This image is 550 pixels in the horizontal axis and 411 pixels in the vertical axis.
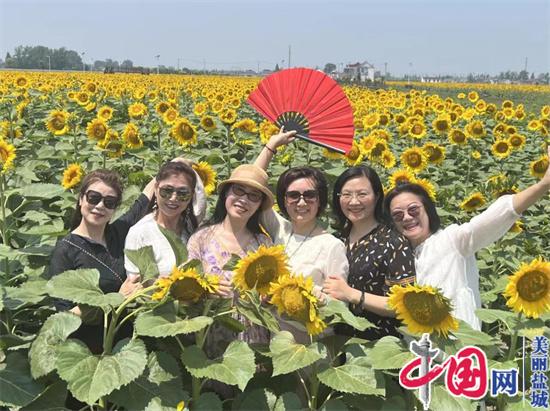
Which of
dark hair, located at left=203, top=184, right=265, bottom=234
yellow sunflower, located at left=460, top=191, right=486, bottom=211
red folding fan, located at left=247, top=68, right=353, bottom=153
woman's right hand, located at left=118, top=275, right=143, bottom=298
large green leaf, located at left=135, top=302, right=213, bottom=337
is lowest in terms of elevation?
large green leaf, located at left=135, top=302, right=213, bottom=337

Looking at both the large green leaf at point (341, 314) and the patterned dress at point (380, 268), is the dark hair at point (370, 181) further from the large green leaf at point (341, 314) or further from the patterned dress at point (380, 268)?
the large green leaf at point (341, 314)

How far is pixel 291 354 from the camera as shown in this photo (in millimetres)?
2074

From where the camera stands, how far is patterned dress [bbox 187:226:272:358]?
254 centimetres

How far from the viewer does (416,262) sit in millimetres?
2746

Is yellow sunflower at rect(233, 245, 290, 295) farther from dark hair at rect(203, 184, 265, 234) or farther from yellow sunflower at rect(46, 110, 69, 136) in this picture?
yellow sunflower at rect(46, 110, 69, 136)

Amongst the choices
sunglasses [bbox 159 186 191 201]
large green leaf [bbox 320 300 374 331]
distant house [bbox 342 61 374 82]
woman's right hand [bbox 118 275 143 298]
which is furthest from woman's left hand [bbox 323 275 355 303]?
distant house [bbox 342 61 374 82]

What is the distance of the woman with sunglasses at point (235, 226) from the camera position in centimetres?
270

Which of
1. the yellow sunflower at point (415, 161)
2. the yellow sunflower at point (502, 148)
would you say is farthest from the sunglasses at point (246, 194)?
the yellow sunflower at point (502, 148)

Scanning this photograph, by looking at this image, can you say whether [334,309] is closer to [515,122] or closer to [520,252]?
[520,252]

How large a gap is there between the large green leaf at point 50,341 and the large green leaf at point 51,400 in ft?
0.39

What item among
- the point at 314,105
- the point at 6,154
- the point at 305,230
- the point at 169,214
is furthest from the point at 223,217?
the point at 6,154

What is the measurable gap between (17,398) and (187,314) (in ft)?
2.28

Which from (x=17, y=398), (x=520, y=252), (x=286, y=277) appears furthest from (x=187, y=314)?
(x=520, y=252)

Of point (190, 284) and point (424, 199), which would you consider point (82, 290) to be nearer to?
point (190, 284)
